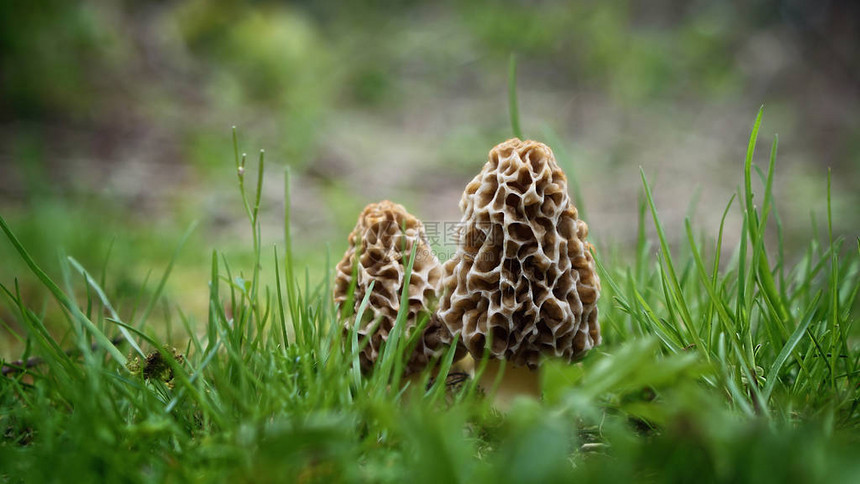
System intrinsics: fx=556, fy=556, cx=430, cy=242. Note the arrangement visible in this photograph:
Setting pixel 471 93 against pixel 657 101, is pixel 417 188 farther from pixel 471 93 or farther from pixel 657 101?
pixel 657 101

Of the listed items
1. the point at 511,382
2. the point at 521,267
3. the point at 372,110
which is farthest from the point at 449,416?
the point at 372,110

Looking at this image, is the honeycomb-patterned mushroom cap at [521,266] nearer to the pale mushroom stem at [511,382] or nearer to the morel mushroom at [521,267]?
the morel mushroom at [521,267]

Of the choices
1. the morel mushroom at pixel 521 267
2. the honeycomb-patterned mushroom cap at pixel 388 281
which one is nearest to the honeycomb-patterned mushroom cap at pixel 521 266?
the morel mushroom at pixel 521 267

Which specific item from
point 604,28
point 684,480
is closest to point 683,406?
point 684,480

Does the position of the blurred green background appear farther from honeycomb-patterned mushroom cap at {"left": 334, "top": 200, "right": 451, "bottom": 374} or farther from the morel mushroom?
honeycomb-patterned mushroom cap at {"left": 334, "top": 200, "right": 451, "bottom": 374}

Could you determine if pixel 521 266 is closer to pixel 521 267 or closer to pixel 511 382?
pixel 521 267

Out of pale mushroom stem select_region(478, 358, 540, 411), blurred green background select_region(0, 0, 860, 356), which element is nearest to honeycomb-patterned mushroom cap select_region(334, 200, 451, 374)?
pale mushroom stem select_region(478, 358, 540, 411)
